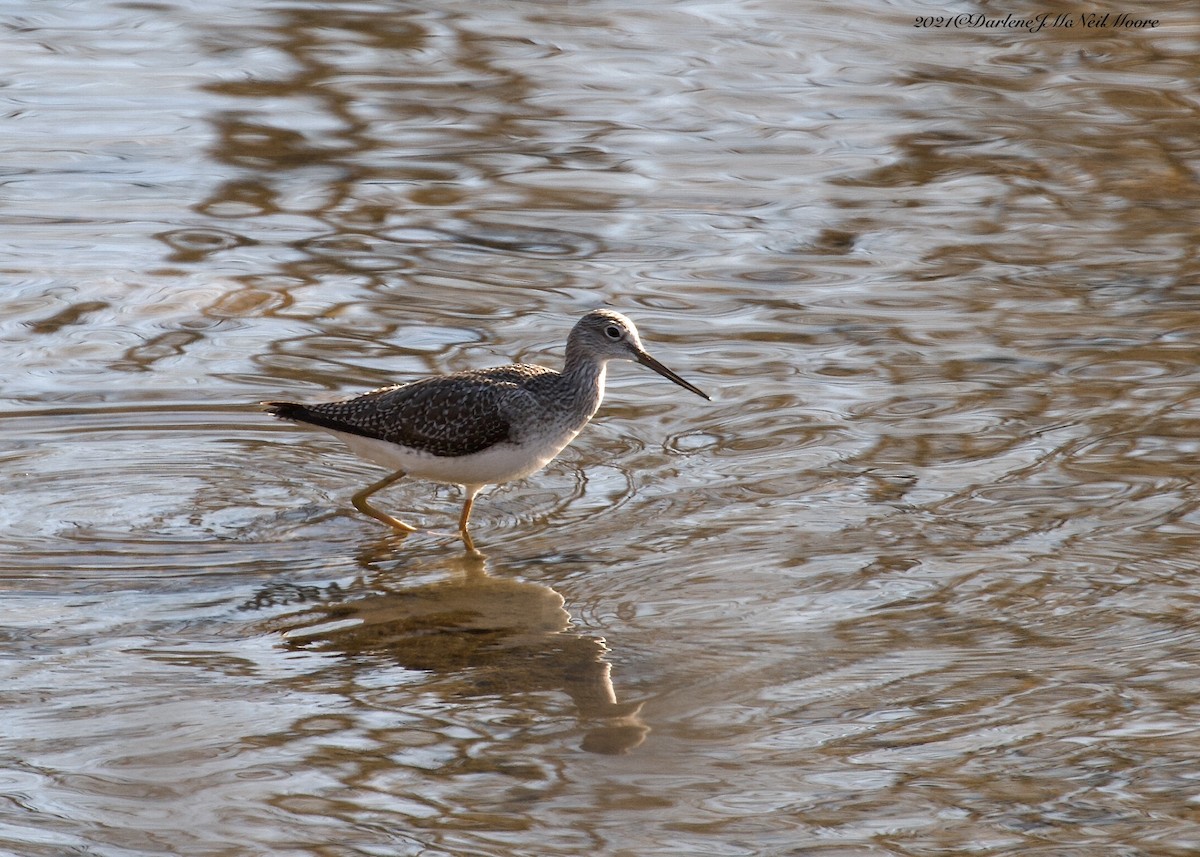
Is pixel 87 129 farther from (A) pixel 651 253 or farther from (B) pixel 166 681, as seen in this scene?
(B) pixel 166 681

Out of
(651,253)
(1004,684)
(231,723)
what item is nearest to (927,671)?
(1004,684)

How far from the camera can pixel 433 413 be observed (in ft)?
29.4

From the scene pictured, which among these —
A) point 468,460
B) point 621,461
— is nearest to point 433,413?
point 468,460

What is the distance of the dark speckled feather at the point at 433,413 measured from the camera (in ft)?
28.9

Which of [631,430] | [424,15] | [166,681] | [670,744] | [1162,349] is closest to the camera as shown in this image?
[670,744]

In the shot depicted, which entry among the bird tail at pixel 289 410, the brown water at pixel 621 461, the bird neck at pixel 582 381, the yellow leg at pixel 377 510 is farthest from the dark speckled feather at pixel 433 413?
the brown water at pixel 621 461

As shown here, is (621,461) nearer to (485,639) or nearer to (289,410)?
(289,410)

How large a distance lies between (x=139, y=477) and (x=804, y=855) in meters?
4.74

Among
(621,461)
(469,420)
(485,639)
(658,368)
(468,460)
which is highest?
(658,368)

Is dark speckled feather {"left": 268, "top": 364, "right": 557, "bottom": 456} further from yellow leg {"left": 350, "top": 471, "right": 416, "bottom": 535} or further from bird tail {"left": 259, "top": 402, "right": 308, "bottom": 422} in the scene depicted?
yellow leg {"left": 350, "top": 471, "right": 416, "bottom": 535}

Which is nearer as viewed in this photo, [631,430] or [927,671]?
[927,671]

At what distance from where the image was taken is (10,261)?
12.1 meters

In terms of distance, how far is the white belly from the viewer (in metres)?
8.80

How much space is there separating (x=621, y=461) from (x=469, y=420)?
1.08 m
